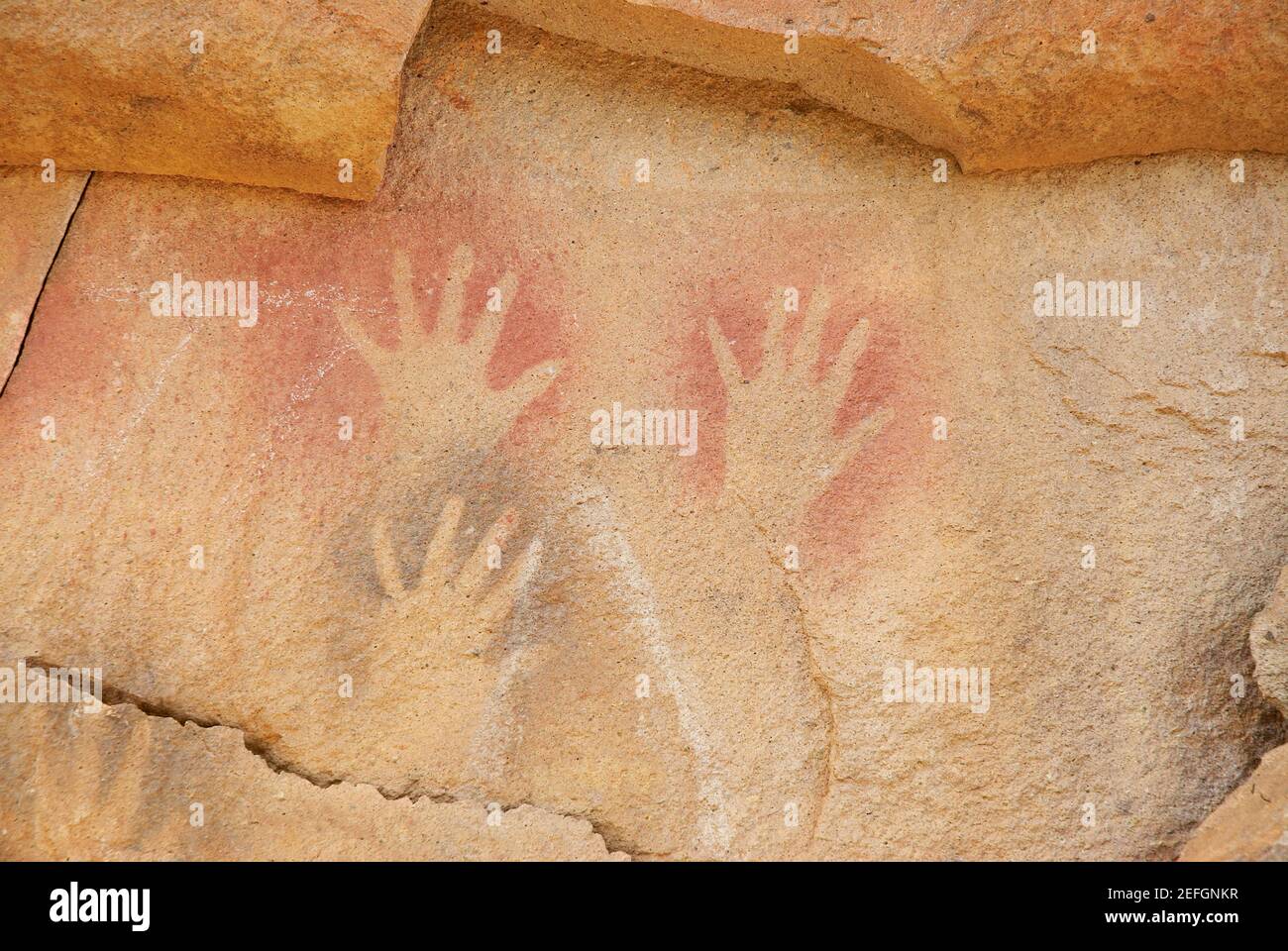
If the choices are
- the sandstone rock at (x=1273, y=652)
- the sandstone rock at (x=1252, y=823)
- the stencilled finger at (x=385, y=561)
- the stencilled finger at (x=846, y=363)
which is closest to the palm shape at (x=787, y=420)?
the stencilled finger at (x=846, y=363)

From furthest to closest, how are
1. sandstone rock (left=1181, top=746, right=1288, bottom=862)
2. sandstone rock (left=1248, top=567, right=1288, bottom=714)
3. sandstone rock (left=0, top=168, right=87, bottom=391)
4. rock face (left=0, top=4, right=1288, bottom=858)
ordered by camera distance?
sandstone rock (left=0, top=168, right=87, bottom=391)
rock face (left=0, top=4, right=1288, bottom=858)
sandstone rock (left=1248, top=567, right=1288, bottom=714)
sandstone rock (left=1181, top=746, right=1288, bottom=862)

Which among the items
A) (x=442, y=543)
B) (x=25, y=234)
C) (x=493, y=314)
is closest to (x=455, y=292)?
(x=493, y=314)

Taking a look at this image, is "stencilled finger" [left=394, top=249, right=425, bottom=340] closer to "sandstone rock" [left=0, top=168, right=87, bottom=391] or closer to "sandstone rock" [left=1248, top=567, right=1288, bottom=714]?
"sandstone rock" [left=0, top=168, right=87, bottom=391]

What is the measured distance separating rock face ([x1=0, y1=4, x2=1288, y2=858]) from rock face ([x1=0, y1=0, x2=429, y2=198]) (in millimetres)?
116

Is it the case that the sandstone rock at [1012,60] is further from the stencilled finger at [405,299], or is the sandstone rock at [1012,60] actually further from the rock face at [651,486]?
the stencilled finger at [405,299]

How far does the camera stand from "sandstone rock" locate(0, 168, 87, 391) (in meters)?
2.30

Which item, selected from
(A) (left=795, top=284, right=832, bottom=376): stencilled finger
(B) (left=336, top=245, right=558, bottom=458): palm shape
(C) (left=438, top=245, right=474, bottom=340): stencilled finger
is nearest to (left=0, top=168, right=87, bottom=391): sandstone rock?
(B) (left=336, top=245, right=558, bottom=458): palm shape

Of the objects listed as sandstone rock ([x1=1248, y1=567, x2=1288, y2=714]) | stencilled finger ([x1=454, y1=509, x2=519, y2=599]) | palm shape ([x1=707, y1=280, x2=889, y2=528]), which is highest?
palm shape ([x1=707, y1=280, x2=889, y2=528])

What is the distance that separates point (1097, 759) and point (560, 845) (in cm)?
96

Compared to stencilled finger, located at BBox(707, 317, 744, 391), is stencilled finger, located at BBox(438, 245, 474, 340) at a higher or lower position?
higher

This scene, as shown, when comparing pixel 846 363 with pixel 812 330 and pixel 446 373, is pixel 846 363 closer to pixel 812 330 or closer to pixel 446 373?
pixel 812 330

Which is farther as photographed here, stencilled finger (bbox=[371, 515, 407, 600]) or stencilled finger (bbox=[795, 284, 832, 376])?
stencilled finger (bbox=[795, 284, 832, 376])

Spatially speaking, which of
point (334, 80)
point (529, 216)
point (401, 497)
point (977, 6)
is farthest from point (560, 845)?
point (977, 6)

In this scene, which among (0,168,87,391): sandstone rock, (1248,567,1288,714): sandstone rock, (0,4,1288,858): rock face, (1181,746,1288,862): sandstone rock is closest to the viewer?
(1181,746,1288,862): sandstone rock
